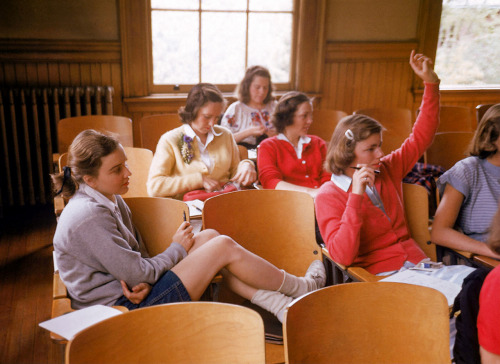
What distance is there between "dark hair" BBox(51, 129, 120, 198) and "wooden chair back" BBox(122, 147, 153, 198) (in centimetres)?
100

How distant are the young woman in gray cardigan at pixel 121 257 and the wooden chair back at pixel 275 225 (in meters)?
0.10

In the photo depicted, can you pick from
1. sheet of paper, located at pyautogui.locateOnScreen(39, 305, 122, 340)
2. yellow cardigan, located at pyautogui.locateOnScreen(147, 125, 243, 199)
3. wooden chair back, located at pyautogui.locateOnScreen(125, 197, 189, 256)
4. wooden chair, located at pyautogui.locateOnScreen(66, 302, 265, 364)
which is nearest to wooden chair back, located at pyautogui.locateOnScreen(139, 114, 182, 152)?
yellow cardigan, located at pyautogui.locateOnScreen(147, 125, 243, 199)

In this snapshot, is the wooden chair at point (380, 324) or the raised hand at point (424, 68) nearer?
the wooden chair at point (380, 324)

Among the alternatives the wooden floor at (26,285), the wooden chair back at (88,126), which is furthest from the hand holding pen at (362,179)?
the wooden chair back at (88,126)

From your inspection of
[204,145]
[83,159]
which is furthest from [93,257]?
[204,145]

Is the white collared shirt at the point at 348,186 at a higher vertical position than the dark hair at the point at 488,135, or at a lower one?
lower

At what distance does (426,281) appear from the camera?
184 centimetres

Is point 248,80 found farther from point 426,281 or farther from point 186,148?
point 426,281

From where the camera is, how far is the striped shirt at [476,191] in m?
2.25

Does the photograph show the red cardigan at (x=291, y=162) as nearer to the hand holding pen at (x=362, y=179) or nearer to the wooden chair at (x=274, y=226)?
the wooden chair at (x=274, y=226)

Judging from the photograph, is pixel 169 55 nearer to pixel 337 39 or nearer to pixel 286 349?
pixel 337 39

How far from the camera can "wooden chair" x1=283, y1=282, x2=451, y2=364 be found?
1.29 m

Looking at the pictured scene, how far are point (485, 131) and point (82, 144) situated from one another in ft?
5.83

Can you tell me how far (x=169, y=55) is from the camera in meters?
4.67
